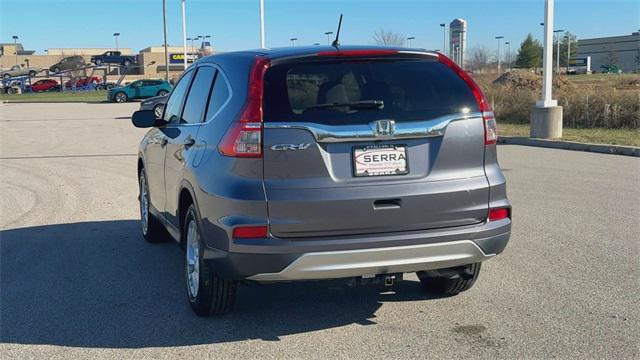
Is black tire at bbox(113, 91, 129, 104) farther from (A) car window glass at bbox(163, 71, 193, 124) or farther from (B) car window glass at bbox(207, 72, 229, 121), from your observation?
(B) car window glass at bbox(207, 72, 229, 121)

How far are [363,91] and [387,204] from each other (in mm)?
749

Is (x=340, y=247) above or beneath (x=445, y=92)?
beneath

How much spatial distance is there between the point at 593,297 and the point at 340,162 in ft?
7.91

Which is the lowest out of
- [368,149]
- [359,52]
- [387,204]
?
[387,204]

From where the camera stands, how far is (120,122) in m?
26.4

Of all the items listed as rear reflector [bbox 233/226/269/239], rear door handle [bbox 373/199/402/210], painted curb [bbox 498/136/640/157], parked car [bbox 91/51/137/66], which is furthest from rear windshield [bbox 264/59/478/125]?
parked car [bbox 91/51/137/66]

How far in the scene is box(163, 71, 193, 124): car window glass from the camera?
19.5ft

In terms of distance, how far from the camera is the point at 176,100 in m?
6.20

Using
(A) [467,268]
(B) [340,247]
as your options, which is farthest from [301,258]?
(A) [467,268]

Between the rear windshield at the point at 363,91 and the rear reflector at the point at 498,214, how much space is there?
0.68 m

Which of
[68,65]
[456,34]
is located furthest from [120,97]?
[68,65]

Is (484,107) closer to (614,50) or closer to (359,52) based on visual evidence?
(359,52)

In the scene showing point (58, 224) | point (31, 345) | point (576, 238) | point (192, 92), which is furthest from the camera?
point (58, 224)

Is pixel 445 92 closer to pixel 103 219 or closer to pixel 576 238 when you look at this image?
pixel 576 238
